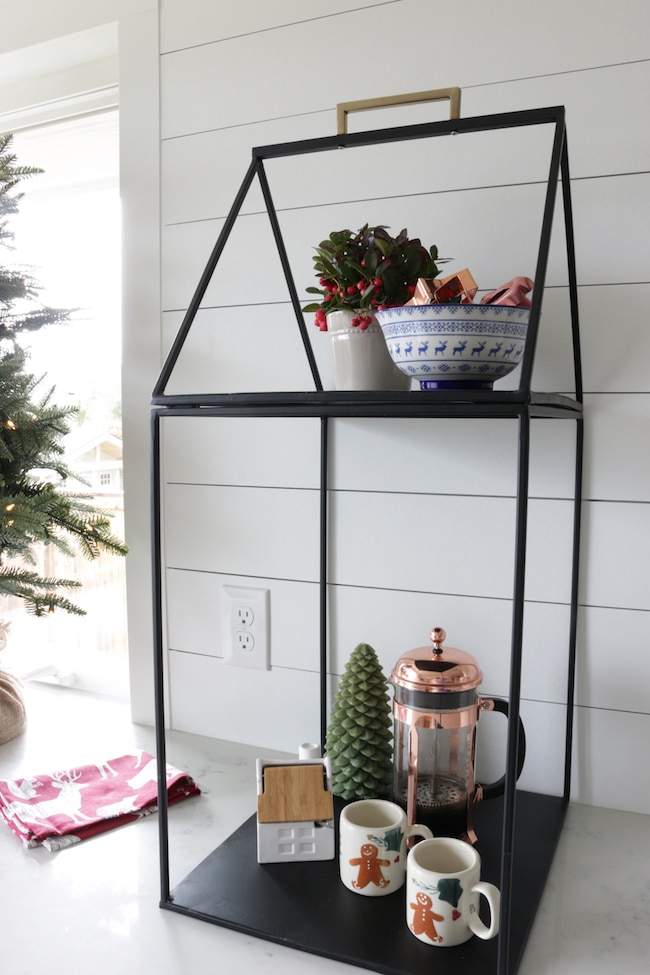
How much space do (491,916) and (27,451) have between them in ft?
2.95

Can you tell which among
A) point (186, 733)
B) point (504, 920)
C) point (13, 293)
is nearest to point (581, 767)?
point (504, 920)

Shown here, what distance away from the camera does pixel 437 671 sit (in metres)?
0.84

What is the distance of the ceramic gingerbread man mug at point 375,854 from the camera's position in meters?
0.76

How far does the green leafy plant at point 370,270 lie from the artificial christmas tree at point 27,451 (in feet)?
1.89

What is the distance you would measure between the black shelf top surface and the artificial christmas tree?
502 mm

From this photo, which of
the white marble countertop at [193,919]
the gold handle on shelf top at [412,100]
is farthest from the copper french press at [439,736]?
the gold handle on shelf top at [412,100]

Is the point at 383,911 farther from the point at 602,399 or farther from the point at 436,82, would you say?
the point at 436,82

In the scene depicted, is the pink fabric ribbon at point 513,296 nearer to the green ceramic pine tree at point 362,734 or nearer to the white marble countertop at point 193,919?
the green ceramic pine tree at point 362,734

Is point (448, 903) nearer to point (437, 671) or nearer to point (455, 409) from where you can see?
point (437, 671)

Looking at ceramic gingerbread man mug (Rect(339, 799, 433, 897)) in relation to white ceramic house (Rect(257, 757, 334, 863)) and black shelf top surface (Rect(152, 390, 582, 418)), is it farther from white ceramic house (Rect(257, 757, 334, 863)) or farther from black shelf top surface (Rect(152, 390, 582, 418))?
black shelf top surface (Rect(152, 390, 582, 418))

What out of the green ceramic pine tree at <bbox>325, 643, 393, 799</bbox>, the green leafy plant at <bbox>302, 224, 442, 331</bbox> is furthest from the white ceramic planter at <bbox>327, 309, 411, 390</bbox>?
the green ceramic pine tree at <bbox>325, 643, 393, 799</bbox>

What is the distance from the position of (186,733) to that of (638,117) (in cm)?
105

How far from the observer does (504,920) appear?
0.63 meters

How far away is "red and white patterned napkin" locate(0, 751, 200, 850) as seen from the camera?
3.04ft
